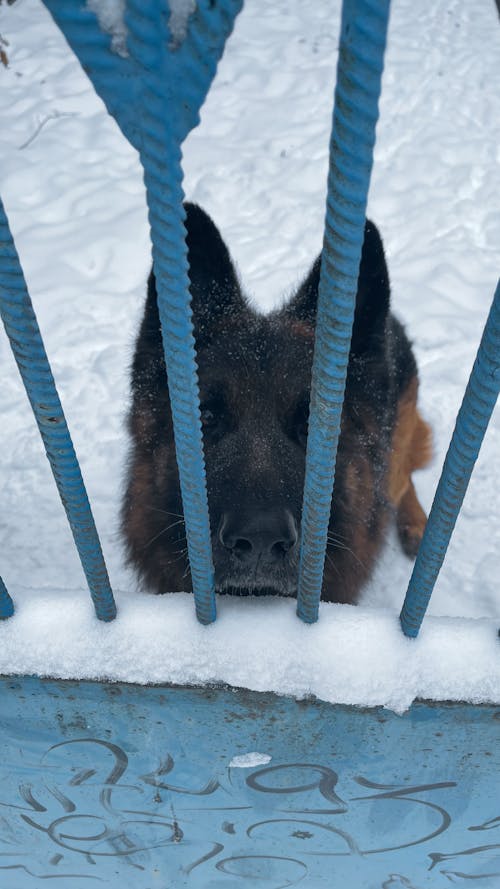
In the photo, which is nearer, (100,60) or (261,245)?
(100,60)

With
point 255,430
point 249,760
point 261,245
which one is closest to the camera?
point 249,760

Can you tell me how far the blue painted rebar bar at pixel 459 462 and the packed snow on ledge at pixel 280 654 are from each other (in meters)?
0.09

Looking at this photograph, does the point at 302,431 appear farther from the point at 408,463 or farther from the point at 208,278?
the point at 408,463

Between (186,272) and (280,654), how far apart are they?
892 millimetres

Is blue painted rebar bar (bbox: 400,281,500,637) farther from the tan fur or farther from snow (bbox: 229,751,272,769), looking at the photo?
the tan fur

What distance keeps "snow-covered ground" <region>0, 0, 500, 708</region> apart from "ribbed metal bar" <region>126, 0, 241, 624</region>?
1.95 ft

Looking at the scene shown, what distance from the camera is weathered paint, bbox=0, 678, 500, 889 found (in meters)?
1.58

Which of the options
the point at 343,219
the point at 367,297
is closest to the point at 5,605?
the point at 343,219

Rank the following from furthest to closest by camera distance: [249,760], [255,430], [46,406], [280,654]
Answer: [255,430] < [249,760] < [280,654] < [46,406]

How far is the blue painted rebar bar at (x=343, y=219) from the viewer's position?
783 millimetres

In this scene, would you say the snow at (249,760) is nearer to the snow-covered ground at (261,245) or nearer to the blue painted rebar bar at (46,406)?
the snow-covered ground at (261,245)

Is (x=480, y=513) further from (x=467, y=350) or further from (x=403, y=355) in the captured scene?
(x=467, y=350)

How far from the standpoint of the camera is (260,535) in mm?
1868

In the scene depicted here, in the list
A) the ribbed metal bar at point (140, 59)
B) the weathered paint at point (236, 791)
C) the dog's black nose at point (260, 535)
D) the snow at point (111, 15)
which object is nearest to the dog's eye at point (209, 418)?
the dog's black nose at point (260, 535)
